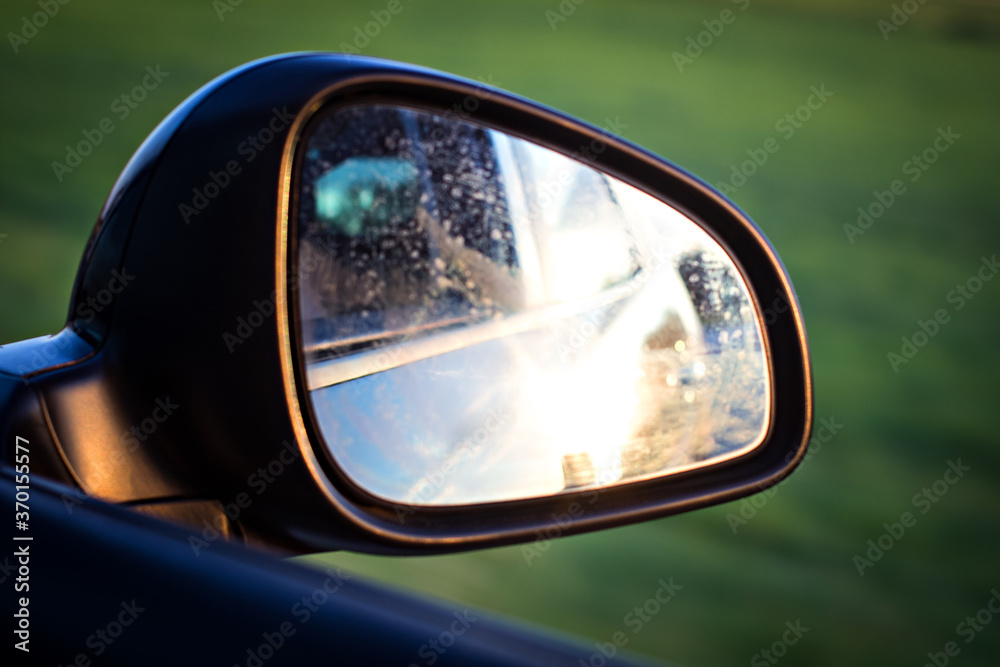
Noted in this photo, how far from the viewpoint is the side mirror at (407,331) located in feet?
4.14

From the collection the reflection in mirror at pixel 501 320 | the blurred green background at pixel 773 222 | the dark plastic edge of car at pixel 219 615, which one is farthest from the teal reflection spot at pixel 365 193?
the blurred green background at pixel 773 222

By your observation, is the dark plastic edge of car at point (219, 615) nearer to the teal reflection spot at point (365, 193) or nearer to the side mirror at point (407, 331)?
the side mirror at point (407, 331)

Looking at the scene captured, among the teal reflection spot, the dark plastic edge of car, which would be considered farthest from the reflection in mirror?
the dark plastic edge of car

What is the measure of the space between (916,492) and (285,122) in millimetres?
4164

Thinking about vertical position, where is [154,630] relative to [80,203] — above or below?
above

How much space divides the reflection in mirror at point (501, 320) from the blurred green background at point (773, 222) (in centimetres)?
144

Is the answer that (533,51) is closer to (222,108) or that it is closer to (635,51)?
(635,51)

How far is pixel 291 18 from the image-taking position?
15.2 meters

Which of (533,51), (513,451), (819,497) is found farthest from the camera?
(533,51)

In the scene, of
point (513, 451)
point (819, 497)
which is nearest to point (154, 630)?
point (513, 451)

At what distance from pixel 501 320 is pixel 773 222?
754 cm

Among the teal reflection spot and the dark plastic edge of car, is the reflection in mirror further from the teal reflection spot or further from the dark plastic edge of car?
the dark plastic edge of car

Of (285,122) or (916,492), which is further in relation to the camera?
(916,492)

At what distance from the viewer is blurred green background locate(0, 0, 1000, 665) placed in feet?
12.0
